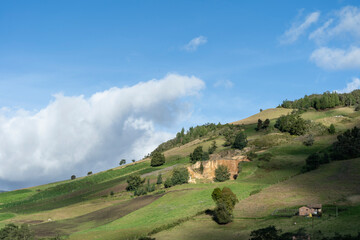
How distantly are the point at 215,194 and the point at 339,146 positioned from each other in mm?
59649

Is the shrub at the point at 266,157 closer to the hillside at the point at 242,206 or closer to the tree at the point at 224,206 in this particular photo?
the hillside at the point at 242,206

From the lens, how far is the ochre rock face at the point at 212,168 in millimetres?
126012

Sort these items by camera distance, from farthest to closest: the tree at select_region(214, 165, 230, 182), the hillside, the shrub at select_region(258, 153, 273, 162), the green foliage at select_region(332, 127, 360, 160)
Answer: the shrub at select_region(258, 153, 273, 162)
the tree at select_region(214, 165, 230, 182)
the green foliage at select_region(332, 127, 360, 160)
the hillside

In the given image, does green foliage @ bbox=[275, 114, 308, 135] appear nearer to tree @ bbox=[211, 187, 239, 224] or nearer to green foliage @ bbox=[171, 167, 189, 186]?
green foliage @ bbox=[171, 167, 189, 186]

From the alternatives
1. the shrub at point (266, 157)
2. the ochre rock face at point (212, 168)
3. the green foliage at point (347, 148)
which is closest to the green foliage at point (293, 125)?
the shrub at point (266, 157)

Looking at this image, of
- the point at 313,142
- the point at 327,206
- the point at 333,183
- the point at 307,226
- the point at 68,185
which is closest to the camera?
the point at 307,226

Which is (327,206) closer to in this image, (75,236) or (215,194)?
(215,194)

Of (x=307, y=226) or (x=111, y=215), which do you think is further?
(x=111, y=215)

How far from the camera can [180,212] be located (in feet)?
258

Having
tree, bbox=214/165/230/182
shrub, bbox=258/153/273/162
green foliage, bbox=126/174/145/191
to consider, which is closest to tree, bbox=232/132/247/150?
shrub, bbox=258/153/273/162

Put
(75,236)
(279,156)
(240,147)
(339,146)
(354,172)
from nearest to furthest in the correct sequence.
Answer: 1. (75,236)
2. (354,172)
3. (339,146)
4. (279,156)
5. (240,147)

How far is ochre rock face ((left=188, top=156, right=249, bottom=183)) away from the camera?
126 metres

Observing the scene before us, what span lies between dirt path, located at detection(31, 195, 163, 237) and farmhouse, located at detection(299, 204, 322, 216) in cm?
5009

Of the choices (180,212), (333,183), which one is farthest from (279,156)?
(180,212)
